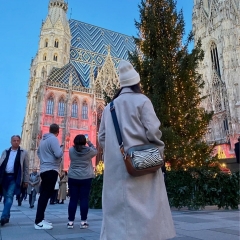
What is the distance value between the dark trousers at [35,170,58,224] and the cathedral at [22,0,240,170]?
84.8ft

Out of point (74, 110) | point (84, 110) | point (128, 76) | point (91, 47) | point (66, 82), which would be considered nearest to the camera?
point (128, 76)

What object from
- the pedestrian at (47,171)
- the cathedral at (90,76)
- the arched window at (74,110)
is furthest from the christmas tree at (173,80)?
the arched window at (74,110)

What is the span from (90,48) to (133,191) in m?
43.0

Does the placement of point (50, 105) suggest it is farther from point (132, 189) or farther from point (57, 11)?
point (132, 189)

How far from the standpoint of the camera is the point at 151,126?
201 cm

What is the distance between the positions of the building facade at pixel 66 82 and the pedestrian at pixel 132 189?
29.1 metres

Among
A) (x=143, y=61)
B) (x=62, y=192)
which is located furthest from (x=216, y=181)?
(x=62, y=192)

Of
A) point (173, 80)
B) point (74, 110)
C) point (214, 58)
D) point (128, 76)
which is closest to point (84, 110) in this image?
point (74, 110)

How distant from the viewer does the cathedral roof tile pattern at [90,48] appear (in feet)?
127

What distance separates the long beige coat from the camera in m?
1.81

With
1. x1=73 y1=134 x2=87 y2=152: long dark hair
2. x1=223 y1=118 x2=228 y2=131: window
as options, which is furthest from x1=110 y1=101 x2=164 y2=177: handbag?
x1=223 y1=118 x2=228 y2=131: window

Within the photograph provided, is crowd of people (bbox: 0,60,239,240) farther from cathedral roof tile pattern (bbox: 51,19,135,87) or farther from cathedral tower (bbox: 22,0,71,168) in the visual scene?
cathedral tower (bbox: 22,0,71,168)

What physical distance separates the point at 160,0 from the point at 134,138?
10.0m

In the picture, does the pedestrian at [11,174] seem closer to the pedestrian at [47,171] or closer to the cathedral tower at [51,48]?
the pedestrian at [47,171]
